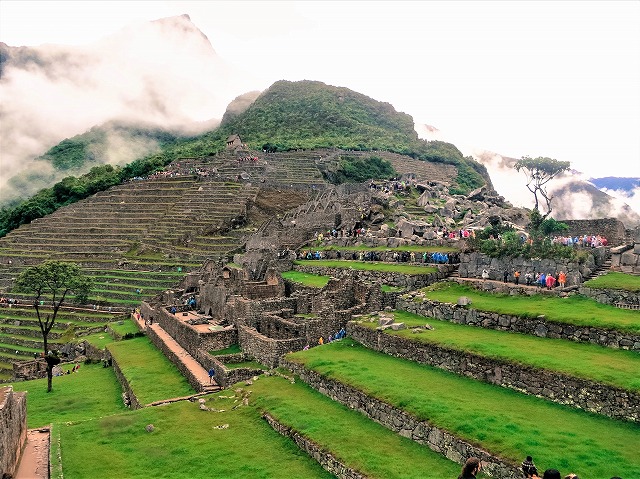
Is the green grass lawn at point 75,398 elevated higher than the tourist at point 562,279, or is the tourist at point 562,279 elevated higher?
the tourist at point 562,279

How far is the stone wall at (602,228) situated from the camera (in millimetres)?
28356

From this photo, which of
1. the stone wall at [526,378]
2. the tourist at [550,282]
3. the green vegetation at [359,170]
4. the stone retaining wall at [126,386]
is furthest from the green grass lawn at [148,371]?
the green vegetation at [359,170]

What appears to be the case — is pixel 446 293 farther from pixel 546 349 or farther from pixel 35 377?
pixel 35 377

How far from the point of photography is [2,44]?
135m

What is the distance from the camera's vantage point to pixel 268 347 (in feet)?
65.9

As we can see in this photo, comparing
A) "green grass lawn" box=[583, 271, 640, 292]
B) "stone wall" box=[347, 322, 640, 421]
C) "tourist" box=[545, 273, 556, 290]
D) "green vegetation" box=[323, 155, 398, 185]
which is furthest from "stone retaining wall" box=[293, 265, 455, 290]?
"green vegetation" box=[323, 155, 398, 185]

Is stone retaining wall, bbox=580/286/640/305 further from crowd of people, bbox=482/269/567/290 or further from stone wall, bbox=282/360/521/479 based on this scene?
stone wall, bbox=282/360/521/479

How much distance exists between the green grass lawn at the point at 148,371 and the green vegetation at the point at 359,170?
154 ft

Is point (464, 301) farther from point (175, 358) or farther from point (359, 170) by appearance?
point (359, 170)

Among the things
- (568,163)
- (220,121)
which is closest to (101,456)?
(568,163)

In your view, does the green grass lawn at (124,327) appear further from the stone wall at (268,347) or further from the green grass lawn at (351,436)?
the green grass lawn at (351,436)

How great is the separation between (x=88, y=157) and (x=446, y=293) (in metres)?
105

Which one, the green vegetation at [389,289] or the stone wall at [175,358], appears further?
the green vegetation at [389,289]

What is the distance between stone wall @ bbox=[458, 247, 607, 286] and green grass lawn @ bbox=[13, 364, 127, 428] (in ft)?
50.9
